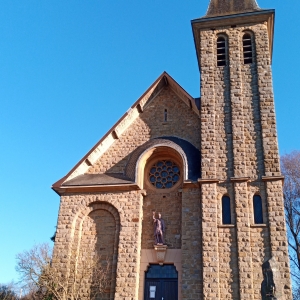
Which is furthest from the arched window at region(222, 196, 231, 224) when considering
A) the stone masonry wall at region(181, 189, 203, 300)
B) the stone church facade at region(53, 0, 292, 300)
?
the stone masonry wall at region(181, 189, 203, 300)

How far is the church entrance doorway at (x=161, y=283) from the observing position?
16.4m

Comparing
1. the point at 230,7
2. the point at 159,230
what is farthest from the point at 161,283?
the point at 230,7

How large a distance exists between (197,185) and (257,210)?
269 cm

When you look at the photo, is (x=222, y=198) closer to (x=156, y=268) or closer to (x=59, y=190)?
(x=156, y=268)

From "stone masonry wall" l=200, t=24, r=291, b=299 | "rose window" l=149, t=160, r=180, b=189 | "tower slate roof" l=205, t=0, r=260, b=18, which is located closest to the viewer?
"stone masonry wall" l=200, t=24, r=291, b=299

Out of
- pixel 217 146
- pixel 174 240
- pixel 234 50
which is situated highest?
pixel 234 50

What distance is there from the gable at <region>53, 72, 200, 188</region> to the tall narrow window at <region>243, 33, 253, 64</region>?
3539mm

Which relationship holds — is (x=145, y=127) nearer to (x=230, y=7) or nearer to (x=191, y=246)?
(x=191, y=246)

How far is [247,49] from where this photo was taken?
2017 centimetres

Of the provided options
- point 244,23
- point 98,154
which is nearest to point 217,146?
point 98,154

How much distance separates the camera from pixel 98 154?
64.3 ft

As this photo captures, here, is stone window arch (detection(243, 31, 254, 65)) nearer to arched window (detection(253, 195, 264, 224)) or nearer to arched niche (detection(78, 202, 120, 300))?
arched window (detection(253, 195, 264, 224))

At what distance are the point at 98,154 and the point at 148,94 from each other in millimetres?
4016

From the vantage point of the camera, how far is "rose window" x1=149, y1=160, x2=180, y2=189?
18688mm
